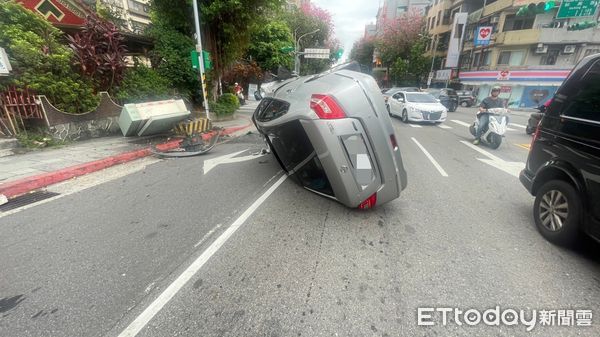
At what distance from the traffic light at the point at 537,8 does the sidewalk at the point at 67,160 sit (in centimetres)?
3126

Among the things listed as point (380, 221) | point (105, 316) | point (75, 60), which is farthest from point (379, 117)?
point (75, 60)

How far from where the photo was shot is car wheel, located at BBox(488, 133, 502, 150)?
750 cm

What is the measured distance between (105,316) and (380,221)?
2987mm

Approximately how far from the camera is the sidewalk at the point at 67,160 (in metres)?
4.38

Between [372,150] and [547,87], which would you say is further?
[547,87]

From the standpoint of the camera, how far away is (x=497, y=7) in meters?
24.9

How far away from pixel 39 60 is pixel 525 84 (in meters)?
32.2

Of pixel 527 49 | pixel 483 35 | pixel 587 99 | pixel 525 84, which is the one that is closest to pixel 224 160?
pixel 587 99

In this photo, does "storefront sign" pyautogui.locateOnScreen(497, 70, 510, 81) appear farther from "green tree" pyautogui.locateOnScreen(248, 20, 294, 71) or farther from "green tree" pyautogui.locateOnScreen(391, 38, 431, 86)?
"green tree" pyautogui.locateOnScreen(248, 20, 294, 71)

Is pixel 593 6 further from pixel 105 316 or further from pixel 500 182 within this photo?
pixel 105 316

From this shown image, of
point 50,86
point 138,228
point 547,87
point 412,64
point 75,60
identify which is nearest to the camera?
point 138,228

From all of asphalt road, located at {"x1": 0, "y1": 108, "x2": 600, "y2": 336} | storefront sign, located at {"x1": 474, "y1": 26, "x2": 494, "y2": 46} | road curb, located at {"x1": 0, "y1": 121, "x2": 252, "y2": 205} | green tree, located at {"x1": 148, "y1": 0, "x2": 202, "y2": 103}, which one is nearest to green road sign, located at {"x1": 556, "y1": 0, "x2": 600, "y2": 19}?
storefront sign, located at {"x1": 474, "y1": 26, "x2": 494, "y2": 46}

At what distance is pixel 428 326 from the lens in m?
1.93
